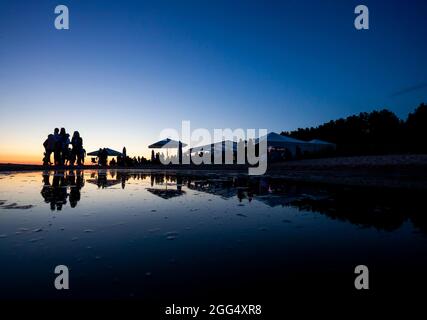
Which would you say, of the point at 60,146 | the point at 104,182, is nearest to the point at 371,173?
the point at 104,182

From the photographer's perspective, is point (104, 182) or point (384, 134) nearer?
Result: point (104, 182)

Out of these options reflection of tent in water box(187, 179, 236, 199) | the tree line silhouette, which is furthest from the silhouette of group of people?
the tree line silhouette

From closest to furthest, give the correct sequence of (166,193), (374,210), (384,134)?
1. (374,210)
2. (166,193)
3. (384,134)

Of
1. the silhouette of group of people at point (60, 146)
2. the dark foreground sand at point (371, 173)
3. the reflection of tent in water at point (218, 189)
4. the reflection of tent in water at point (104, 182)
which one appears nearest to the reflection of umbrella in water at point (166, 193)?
the reflection of tent in water at point (218, 189)

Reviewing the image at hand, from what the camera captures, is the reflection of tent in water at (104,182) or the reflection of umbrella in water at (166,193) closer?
the reflection of umbrella in water at (166,193)

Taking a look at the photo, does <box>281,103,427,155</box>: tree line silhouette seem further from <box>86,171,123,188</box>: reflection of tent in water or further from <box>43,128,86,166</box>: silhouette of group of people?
<box>43,128,86,166</box>: silhouette of group of people

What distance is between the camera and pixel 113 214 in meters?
3.68

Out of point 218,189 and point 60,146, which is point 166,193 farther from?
point 60,146

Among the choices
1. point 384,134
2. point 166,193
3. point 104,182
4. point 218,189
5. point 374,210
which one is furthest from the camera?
point 384,134

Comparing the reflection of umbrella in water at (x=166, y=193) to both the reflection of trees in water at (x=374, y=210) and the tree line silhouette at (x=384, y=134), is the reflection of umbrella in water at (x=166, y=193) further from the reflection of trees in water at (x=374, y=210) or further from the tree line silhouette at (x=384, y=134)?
the tree line silhouette at (x=384, y=134)

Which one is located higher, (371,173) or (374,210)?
(371,173)

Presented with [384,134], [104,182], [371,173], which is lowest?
[104,182]

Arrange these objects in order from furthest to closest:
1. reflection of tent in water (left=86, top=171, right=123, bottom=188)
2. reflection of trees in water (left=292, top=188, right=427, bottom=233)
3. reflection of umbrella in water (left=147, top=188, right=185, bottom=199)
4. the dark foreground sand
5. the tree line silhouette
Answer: the tree line silhouette < the dark foreground sand < reflection of tent in water (left=86, top=171, right=123, bottom=188) < reflection of umbrella in water (left=147, top=188, right=185, bottom=199) < reflection of trees in water (left=292, top=188, right=427, bottom=233)
